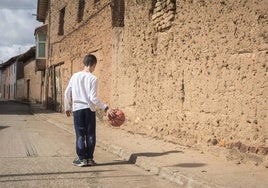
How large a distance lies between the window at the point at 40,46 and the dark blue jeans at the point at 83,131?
981 inches

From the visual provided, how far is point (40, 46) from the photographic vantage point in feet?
105

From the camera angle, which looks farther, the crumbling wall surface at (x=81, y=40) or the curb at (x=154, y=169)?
the crumbling wall surface at (x=81, y=40)

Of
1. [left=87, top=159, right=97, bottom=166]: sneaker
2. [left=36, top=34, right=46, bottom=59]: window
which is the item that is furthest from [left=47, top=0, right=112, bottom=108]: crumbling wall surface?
[left=87, top=159, right=97, bottom=166]: sneaker

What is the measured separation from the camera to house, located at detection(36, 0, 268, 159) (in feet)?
23.0

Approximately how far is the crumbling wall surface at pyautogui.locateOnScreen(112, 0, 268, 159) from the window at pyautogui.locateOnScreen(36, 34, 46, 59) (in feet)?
66.0

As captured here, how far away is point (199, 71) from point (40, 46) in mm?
24895

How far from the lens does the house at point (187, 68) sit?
7023 millimetres

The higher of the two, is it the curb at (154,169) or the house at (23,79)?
the house at (23,79)

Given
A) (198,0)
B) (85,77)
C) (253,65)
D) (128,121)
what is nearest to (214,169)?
(253,65)

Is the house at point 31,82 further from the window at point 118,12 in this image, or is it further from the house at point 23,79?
the window at point 118,12

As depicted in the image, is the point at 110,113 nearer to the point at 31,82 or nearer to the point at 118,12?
the point at 118,12

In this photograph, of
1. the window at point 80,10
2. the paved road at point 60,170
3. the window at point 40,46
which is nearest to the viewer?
the paved road at point 60,170

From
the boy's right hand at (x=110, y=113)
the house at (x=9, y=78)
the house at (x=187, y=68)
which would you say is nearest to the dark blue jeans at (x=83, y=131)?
the boy's right hand at (x=110, y=113)

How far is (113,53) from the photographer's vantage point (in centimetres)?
1402
